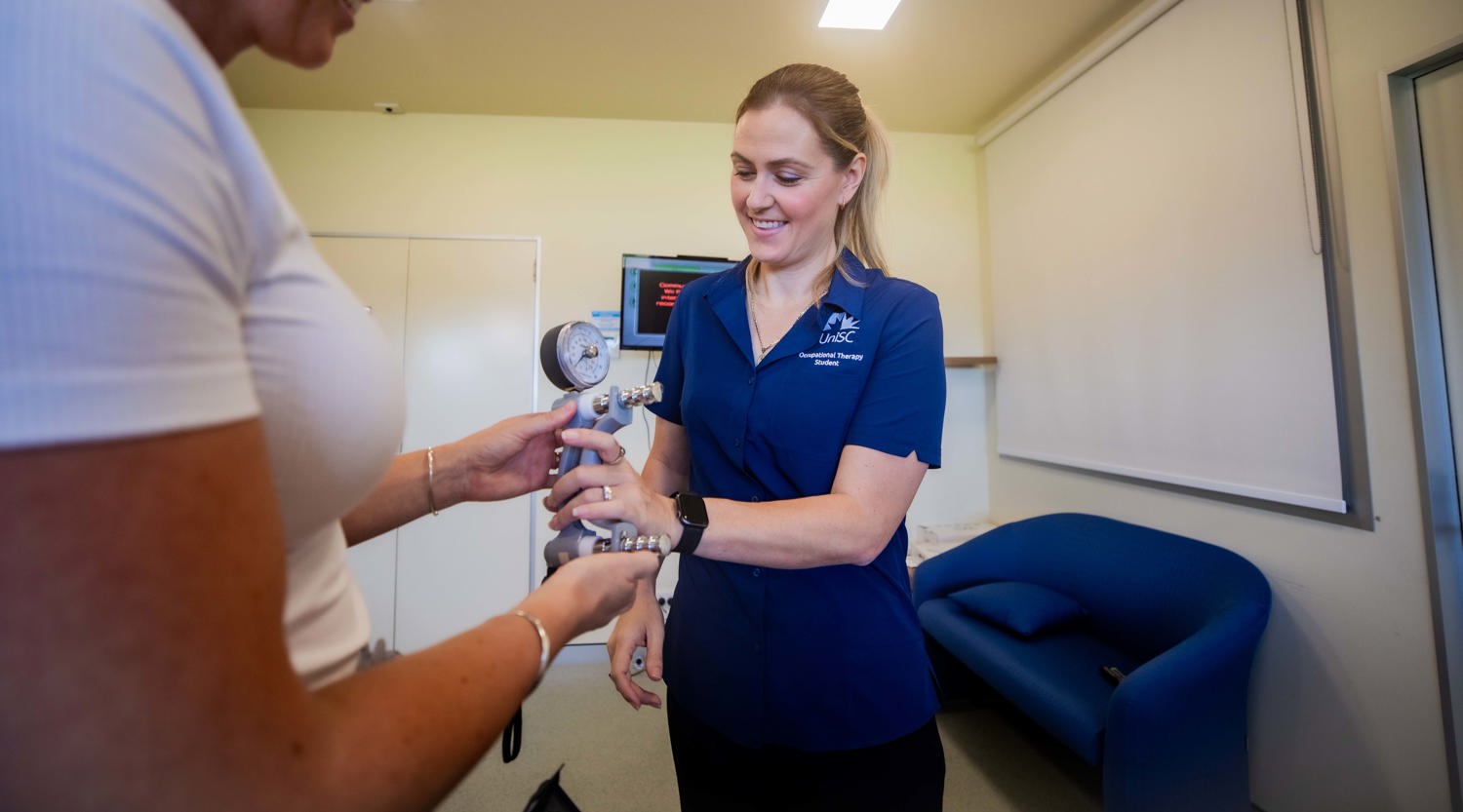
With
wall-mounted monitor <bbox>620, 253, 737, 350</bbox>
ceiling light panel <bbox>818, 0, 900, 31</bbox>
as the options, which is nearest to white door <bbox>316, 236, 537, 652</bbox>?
wall-mounted monitor <bbox>620, 253, 737, 350</bbox>

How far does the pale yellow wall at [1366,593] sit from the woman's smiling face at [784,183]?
5.79 feet

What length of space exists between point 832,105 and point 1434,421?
76.3 inches

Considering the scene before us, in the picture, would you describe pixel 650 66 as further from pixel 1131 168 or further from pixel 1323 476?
pixel 1323 476

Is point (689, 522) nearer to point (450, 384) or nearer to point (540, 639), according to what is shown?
point (540, 639)

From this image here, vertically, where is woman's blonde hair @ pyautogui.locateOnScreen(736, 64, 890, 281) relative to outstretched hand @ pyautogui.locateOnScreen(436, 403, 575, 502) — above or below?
above

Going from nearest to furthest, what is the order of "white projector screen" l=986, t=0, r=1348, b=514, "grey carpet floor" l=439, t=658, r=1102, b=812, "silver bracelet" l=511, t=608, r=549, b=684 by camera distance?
"silver bracelet" l=511, t=608, r=549, b=684 → "white projector screen" l=986, t=0, r=1348, b=514 → "grey carpet floor" l=439, t=658, r=1102, b=812

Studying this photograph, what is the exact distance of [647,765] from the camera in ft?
7.73

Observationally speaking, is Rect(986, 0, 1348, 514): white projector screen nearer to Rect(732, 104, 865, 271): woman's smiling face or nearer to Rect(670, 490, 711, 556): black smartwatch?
Rect(732, 104, 865, 271): woman's smiling face

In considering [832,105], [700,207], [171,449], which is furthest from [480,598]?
[171,449]

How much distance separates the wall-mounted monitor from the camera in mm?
3309

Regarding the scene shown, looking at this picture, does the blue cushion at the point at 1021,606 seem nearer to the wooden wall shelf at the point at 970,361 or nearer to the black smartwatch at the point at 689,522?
the wooden wall shelf at the point at 970,361

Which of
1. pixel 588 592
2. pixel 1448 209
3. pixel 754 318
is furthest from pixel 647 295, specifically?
pixel 1448 209

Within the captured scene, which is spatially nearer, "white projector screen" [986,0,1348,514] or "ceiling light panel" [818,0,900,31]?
"white projector screen" [986,0,1348,514]

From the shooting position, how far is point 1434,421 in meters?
1.61
